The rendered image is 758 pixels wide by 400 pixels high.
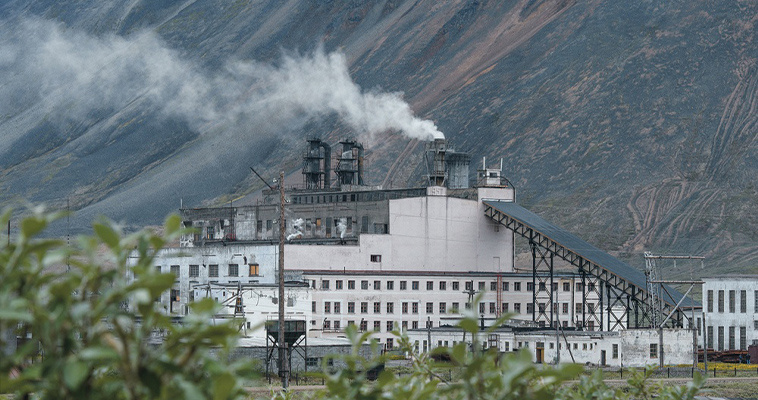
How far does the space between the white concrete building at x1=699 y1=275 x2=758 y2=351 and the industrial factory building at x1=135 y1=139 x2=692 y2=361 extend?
16.1ft

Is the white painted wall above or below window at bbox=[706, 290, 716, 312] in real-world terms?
above

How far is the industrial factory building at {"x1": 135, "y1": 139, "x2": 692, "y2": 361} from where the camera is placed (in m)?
84.6

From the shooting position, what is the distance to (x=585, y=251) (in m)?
88.4

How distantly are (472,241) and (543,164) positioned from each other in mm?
97291

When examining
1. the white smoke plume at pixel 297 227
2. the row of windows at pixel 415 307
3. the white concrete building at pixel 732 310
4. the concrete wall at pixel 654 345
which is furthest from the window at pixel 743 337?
the white smoke plume at pixel 297 227

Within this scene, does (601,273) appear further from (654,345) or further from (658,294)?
(654,345)

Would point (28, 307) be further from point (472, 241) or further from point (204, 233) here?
point (204, 233)

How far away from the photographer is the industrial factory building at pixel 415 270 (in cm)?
8456

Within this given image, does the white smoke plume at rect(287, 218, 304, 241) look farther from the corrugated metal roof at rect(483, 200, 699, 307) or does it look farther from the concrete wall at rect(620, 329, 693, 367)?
the concrete wall at rect(620, 329, 693, 367)

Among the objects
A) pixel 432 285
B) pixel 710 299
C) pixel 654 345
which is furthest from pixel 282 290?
pixel 710 299

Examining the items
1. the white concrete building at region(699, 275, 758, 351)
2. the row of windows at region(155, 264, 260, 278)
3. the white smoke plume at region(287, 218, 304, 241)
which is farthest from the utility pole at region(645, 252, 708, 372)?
the white smoke plume at region(287, 218, 304, 241)

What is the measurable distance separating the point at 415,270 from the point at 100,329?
295 ft

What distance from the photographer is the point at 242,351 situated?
209 feet

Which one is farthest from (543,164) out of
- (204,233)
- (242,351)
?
(242,351)
